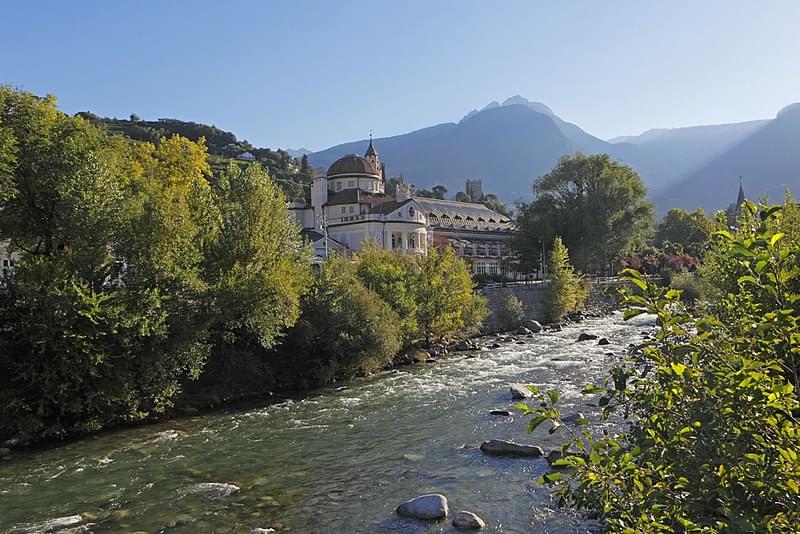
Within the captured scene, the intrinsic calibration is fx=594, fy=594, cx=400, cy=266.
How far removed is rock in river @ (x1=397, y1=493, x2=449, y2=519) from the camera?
11.6 m

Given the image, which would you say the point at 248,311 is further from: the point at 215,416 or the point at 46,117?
the point at 46,117

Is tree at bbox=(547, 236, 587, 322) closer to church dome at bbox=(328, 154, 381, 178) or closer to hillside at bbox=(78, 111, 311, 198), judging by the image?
church dome at bbox=(328, 154, 381, 178)

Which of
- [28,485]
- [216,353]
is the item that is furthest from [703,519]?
[216,353]

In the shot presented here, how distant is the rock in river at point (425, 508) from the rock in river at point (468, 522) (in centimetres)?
40

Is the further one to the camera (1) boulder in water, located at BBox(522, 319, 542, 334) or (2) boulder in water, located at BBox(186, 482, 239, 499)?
(1) boulder in water, located at BBox(522, 319, 542, 334)

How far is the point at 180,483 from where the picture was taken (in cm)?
1418

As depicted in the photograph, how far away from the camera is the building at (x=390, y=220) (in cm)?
6650

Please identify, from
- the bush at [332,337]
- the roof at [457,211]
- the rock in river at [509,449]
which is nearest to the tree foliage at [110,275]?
the bush at [332,337]

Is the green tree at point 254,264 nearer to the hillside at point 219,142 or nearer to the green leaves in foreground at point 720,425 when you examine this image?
the green leaves in foreground at point 720,425

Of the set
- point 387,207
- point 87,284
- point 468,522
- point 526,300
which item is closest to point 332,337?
point 87,284

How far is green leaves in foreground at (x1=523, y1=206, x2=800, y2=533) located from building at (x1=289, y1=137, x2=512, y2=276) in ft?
166

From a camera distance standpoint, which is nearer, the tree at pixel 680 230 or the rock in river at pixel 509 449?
the rock in river at pixel 509 449

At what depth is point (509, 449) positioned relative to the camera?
50.8 feet

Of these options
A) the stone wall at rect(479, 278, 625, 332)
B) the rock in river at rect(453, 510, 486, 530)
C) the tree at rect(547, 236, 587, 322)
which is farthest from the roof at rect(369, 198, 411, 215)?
the rock in river at rect(453, 510, 486, 530)
